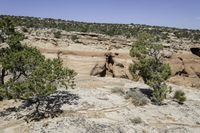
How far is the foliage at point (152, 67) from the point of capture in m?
34.5

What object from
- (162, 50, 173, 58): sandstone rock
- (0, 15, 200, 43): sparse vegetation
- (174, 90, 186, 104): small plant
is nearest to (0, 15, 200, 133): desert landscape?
(174, 90, 186, 104): small plant

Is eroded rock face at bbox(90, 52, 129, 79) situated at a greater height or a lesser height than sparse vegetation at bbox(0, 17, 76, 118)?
lesser

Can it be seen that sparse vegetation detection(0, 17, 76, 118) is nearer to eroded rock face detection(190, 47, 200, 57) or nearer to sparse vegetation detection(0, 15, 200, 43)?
eroded rock face detection(190, 47, 200, 57)

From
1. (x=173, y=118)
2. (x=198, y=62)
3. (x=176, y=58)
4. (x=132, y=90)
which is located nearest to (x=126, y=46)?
(x=176, y=58)

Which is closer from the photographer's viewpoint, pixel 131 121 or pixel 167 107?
pixel 131 121

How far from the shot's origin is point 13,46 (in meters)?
31.6

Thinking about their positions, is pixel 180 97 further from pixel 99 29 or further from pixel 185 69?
pixel 99 29

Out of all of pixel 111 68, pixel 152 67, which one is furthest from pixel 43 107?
pixel 111 68

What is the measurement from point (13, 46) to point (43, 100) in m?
5.67

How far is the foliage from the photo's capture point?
113 ft

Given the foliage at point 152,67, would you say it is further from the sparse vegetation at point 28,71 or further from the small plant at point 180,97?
the sparse vegetation at point 28,71

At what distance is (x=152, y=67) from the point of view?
3534cm

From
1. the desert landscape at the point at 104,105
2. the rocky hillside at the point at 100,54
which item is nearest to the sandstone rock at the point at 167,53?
the rocky hillside at the point at 100,54

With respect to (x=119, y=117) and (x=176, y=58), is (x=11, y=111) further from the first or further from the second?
(x=176, y=58)
